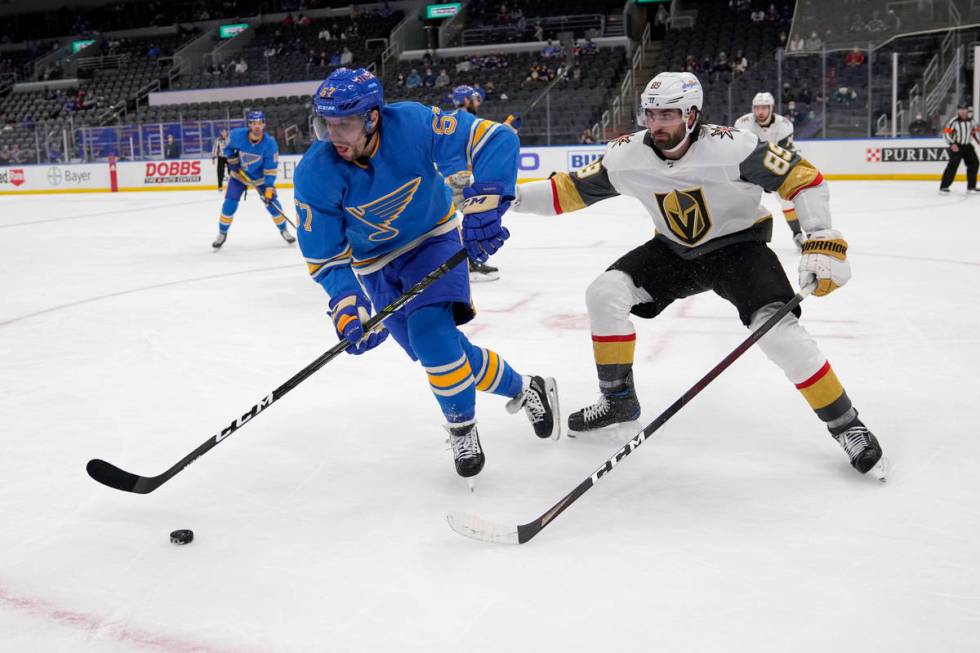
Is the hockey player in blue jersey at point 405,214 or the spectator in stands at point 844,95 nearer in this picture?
the hockey player in blue jersey at point 405,214

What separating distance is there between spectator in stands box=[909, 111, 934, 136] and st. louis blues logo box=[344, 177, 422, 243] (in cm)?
1239

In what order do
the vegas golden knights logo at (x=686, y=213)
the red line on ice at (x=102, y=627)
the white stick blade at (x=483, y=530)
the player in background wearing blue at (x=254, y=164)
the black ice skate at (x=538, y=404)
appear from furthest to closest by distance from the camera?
the player in background wearing blue at (x=254, y=164), the black ice skate at (x=538, y=404), the vegas golden knights logo at (x=686, y=213), the white stick blade at (x=483, y=530), the red line on ice at (x=102, y=627)

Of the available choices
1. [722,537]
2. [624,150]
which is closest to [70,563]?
[722,537]

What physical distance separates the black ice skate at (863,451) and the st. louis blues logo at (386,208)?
147 cm

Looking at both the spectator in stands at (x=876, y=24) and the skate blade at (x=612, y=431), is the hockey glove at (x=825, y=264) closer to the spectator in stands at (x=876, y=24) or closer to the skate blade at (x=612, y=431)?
the skate blade at (x=612, y=431)

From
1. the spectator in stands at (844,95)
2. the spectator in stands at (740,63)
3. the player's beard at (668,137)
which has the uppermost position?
the spectator in stands at (740,63)

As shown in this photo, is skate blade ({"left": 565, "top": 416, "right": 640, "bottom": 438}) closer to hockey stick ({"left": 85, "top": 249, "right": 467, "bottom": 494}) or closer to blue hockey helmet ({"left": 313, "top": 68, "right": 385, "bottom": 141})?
hockey stick ({"left": 85, "top": 249, "right": 467, "bottom": 494})

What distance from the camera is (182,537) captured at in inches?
94.7

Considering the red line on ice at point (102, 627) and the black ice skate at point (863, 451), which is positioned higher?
the black ice skate at point (863, 451)

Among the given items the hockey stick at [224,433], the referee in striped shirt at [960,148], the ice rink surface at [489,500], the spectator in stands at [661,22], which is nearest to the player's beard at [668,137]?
the hockey stick at [224,433]

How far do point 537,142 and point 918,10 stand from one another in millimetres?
6328

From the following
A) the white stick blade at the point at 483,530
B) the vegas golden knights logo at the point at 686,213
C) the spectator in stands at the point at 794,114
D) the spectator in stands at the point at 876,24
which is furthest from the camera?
the spectator in stands at the point at 876,24

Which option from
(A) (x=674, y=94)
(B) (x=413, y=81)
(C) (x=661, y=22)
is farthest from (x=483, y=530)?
(C) (x=661, y=22)

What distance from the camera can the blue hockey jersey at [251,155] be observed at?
8891 millimetres
